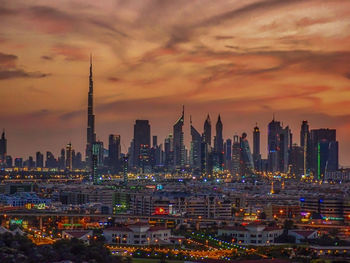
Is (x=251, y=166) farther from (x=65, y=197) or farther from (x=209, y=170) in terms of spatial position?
(x=65, y=197)

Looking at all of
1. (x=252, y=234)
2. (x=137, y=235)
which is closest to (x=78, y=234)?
(x=137, y=235)

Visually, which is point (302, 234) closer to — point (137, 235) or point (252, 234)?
point (252, 234)

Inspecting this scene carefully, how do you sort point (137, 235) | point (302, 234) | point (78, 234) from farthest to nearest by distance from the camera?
point (302, 234), point (137, 235), point (78, 234)

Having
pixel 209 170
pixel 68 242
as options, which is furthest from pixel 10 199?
pixel 209 170

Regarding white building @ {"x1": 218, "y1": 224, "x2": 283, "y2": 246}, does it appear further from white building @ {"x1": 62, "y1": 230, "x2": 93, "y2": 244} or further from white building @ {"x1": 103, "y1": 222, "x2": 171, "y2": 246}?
white building @ {"x1": 62, "y1": 230, "x2": 93, "y2": 244}

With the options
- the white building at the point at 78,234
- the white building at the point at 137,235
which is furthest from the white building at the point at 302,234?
the white building at the point at 78,234

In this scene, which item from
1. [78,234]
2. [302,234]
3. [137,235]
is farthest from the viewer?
[302,234]

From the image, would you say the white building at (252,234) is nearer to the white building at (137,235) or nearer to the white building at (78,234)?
the white building at (137,235)
